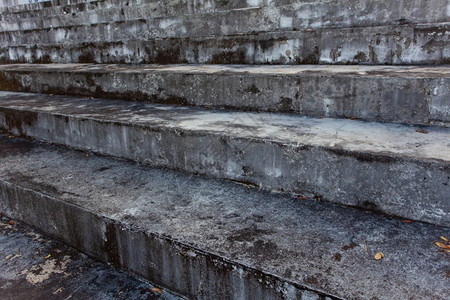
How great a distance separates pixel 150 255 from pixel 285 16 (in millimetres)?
3490

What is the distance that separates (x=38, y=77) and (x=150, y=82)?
2275 mm

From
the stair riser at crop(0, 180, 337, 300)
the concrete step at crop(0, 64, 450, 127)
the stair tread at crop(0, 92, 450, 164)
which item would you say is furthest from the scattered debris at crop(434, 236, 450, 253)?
the concrete step at crop(0, 64, 450, 127)

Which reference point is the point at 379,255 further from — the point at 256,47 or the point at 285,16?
the point at 285,16

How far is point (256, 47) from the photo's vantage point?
419cm

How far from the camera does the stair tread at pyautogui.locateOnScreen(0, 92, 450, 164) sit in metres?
2.25

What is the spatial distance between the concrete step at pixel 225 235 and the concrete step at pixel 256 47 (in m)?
2.04

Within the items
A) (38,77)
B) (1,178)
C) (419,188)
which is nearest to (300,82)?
(419,188)

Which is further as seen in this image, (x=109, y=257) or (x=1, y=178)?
(x=1, y=178)

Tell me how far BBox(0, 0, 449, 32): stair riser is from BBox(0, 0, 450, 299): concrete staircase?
0.05ft

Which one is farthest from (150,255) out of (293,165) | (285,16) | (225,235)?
(285,16)

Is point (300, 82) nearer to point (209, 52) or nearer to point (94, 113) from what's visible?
point (209, 52)

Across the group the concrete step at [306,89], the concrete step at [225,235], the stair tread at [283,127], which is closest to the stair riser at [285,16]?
the concrete step at [306,89]

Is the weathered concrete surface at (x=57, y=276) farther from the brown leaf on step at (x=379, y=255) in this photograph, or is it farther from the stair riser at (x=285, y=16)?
the stair riser at (x=285, y=16)

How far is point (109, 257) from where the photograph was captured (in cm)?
239
